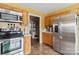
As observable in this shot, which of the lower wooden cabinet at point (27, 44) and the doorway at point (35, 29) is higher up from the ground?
the doorway at point (35, 29)

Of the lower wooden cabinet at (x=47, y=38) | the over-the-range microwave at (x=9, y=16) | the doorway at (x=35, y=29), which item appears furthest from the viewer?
the lower wooden cabinet at (x=47, y=38)

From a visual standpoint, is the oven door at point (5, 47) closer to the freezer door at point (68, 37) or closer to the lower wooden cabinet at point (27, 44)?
the lower wooden cabinet at point (27, 44)

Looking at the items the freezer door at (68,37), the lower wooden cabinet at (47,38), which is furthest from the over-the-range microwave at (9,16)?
the freezer door at (68,37)

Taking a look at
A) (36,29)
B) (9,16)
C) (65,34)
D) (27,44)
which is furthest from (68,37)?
(9,16)

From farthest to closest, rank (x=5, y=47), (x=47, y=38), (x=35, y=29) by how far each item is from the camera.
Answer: (x=47, y=38), (x=35, y=29), (x=5, y=47)

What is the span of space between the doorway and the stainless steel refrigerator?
45 cm

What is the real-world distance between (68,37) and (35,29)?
76cm

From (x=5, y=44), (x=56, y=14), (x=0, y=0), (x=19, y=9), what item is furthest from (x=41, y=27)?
(x=0, y=0)

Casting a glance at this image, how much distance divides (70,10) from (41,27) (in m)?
0.64

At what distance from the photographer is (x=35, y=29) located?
6.46ft

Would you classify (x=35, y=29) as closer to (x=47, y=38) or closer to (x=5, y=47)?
(x=47, y=38)

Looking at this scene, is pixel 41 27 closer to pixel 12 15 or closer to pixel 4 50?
pixel 12 15

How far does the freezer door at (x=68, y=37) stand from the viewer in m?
2.18

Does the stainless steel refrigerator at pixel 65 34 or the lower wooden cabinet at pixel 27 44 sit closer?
the lower wooden cabinet at pixel 27 44
